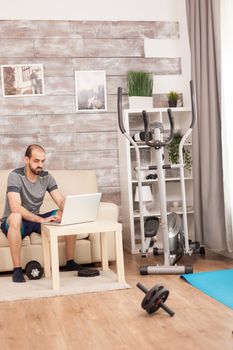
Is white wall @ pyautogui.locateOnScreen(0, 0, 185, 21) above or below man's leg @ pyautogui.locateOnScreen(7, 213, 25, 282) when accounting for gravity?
above

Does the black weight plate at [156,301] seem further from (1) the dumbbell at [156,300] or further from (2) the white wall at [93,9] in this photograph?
(2) the white wall at [93,9]

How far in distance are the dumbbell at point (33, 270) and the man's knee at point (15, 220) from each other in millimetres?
304

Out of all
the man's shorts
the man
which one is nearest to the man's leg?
the man

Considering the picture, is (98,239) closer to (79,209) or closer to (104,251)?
(104,251)

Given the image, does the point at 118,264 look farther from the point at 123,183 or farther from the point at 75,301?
the point at 123,183

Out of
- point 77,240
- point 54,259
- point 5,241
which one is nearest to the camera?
point 54,259

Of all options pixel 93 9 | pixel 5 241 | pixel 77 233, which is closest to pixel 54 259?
pixel 77 233

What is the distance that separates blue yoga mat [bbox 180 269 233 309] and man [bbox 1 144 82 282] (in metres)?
1.01

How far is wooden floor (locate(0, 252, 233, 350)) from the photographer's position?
2.54m

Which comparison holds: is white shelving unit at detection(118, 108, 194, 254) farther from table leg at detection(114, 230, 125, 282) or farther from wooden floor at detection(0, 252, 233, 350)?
wooden floor at detection(0, 252, 233, 350)

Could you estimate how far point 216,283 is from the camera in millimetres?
3631

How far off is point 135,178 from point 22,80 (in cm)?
149

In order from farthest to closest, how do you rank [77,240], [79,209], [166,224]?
1. [77,240]
2. [166,224]
3. [79,209]

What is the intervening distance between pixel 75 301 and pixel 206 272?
1.15 m
